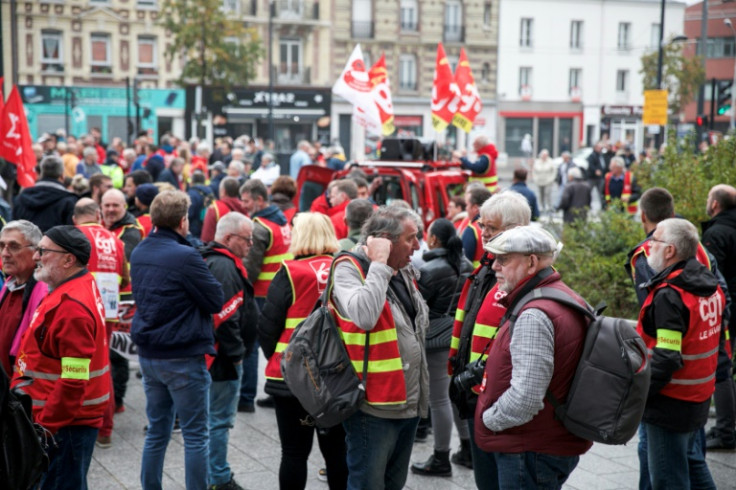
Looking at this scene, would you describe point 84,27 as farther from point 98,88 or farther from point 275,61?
point 275,61

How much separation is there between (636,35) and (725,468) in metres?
52.3

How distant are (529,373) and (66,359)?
2314 millimetres

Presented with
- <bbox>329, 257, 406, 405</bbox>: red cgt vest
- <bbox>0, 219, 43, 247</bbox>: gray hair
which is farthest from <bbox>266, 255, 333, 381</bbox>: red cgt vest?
<bbox>0, 219, 43, 247</bbox>: gray hair

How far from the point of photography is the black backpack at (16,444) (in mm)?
3463

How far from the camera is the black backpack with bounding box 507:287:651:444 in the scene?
3.60m

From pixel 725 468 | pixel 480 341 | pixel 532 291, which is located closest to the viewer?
pixel 532 291

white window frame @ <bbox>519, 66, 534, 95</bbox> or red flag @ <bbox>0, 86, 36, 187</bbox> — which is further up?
white window frame @ <bbox>519, 66, 534, 95</bbox>

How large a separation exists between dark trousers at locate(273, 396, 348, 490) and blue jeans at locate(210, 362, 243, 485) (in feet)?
2.87

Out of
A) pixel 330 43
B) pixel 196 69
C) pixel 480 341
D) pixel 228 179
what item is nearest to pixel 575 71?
pixel 330 43

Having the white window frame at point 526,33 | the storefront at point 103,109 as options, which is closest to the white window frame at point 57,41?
the storefront at point 103,109

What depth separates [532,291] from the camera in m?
3.78

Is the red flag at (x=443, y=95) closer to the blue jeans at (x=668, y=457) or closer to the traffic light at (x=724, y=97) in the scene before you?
the blue jeans at (x=668, y=457)

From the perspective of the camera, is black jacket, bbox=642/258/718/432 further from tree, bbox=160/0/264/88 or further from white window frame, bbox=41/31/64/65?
white window frame, bbox=41/31/64/65

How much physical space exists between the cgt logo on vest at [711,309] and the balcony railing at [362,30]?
43.2 m
